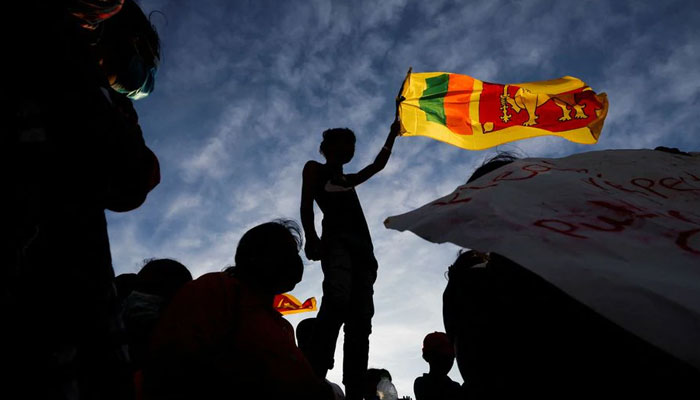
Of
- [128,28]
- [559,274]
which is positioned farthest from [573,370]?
[128,28]

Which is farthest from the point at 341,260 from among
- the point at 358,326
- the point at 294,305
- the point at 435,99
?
the point at 294,305

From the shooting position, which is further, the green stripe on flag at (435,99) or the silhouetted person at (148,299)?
the green stripe on flag at (435,99)

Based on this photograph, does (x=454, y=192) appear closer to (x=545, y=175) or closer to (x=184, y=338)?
(x=545, y=175)

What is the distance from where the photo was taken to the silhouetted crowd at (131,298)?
0.74 metres

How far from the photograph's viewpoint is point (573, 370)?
112 cm

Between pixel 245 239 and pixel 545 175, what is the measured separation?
1.23m

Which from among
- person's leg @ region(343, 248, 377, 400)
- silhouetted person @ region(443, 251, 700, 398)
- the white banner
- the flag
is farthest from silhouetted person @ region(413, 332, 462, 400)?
the flag

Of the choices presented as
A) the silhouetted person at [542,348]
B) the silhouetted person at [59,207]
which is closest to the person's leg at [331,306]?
the silhouetted person at [542,348]

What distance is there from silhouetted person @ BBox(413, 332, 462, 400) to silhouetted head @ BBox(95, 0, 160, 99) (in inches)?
137

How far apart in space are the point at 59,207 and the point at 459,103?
4.58 metres

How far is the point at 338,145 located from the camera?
349 cm

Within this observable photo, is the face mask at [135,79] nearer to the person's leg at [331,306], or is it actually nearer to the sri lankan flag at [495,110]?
the person's leg at [331,306]

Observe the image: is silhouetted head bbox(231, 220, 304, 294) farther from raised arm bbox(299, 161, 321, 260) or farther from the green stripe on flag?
the green stripe on flag

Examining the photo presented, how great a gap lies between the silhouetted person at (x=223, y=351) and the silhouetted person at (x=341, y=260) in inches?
39.2
